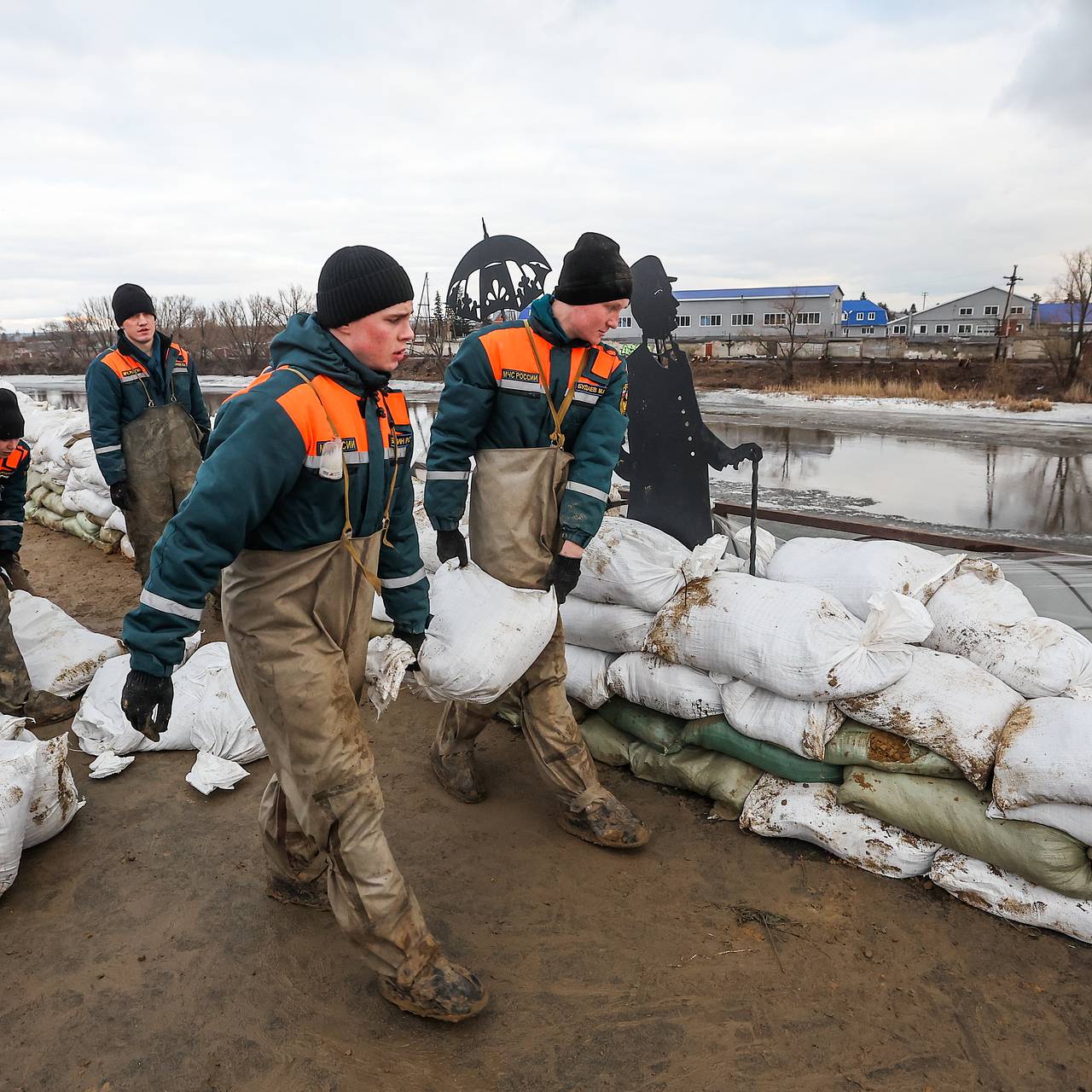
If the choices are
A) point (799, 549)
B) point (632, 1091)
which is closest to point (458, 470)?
point (799, 549)

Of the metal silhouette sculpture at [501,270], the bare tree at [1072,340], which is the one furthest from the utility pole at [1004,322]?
the metal silhouette sculpture at [501,270]

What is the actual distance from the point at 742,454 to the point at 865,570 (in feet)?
2.21

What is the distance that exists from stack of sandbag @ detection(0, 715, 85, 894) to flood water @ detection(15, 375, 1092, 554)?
471cm

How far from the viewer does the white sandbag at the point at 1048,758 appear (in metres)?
1.88

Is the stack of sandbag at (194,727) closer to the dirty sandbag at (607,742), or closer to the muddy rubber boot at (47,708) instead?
the muddy rubber boot at (47,708)

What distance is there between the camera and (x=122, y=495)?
4.00 m

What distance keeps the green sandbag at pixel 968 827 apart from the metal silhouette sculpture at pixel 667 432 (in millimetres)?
1208

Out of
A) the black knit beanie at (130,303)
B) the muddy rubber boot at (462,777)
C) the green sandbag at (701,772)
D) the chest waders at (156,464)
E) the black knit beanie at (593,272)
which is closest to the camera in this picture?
the black knit beanie at (593,272)

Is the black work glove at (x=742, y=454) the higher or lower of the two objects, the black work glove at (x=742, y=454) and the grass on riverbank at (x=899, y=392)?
the lower

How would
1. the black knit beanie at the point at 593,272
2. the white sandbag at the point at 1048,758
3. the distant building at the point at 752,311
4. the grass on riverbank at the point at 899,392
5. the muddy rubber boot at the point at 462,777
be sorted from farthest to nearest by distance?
the distant building at the point at 752,311, the grass on riverbank at the point at 899,392, the muddy rubber boot at the point at 462,777, the black knit beanie at the point at 593,272, the white sandbag at the point at 1048,758

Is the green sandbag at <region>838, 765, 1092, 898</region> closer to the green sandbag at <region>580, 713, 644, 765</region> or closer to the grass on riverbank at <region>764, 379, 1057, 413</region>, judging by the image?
the green sandbag at <region>580, 713, 644, 765</region>

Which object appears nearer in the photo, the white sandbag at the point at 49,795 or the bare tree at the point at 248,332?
the white sandbag at the point at 49,795

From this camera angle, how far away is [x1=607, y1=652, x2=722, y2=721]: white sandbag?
2539 millimetres

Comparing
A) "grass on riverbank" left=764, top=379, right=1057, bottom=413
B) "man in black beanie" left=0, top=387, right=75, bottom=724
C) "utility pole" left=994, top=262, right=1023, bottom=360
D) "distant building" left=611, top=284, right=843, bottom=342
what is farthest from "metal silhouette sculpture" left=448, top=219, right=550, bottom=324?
"distant building" left=611, top=284, right=843, bottom=342
